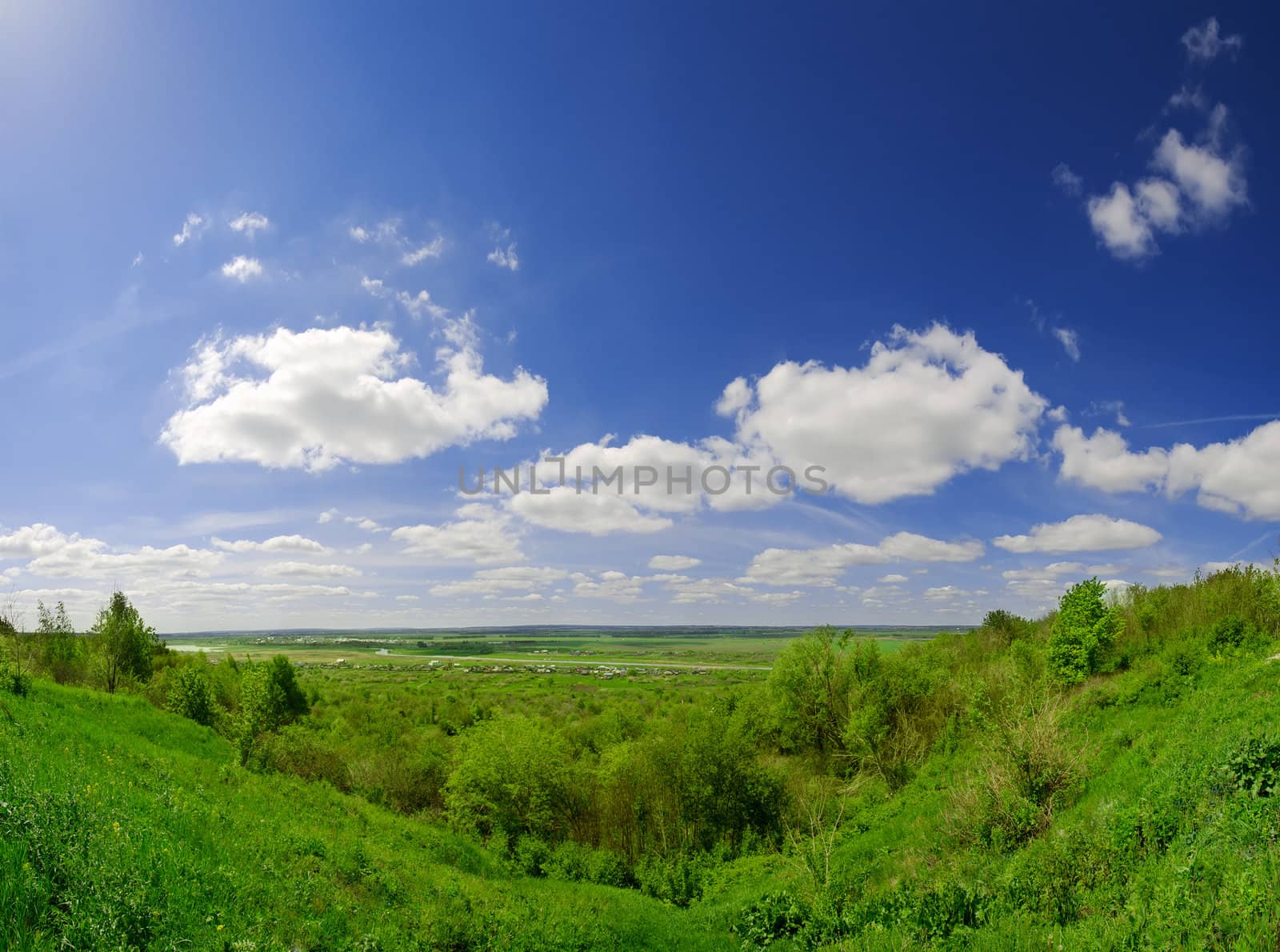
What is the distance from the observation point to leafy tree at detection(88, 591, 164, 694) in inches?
2424

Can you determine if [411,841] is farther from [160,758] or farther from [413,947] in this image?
[413,947]

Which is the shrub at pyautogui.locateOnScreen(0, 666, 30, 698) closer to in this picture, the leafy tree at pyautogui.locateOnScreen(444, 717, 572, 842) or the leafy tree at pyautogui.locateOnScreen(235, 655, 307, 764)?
the leafy tree at pyautogui.locateOnScreen(235, 655, 307, 764)

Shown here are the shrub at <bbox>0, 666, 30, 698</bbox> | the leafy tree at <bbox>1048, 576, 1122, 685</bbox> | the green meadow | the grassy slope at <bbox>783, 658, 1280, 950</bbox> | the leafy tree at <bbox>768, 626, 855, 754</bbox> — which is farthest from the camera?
the leafy tree at <bbox>768, 626, 855, 754</bbox>

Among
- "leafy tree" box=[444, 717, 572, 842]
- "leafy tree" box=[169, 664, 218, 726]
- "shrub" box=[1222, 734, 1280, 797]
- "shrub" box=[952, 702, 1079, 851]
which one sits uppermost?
"shrub" box=[1222, 734, 1280, 797]

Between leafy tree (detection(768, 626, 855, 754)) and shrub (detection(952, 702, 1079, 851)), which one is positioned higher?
shrub (detection(952, 702, 1079, 851))

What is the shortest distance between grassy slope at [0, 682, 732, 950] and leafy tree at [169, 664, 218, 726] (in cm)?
2201

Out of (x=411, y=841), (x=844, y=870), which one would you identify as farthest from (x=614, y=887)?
(x=844, y=870)

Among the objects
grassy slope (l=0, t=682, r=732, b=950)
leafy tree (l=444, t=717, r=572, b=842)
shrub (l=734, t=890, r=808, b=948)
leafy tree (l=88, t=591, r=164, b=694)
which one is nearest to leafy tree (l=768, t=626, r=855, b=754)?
leafy tree (l=444, t=717, r=572, b=842)

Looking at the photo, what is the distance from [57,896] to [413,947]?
36.9ft

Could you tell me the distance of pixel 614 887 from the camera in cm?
3753

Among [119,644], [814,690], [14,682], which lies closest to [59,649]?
[119,644]

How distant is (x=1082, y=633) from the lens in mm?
36938

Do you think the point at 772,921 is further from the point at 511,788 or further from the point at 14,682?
the point at 14,682

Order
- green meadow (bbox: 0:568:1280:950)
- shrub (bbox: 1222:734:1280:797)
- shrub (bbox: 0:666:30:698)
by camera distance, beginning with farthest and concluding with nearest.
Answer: shrub (bbox: 0:666:30:698) → shrub (bbox: 1222:734:1280:797) → green meadow (bbox: 0:568:1280:950)
